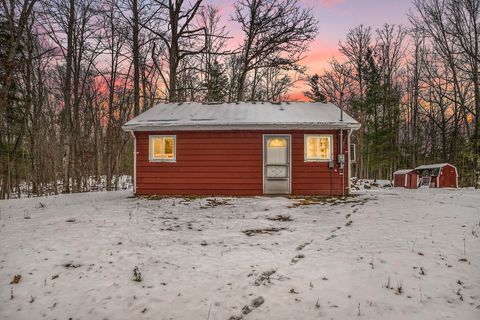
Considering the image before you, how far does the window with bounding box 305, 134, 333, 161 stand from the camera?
12.6 m

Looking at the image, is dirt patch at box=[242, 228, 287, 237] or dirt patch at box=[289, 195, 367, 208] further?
dirt patch at box=[289, 195, 367, 208]

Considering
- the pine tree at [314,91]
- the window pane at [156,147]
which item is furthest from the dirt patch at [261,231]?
the pine tree at [314,91]

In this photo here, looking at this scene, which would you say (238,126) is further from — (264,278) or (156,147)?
(264,278)

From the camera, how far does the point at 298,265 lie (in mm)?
5219

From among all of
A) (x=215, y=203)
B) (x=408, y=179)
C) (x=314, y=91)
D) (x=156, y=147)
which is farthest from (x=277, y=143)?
(x=314, y=91)

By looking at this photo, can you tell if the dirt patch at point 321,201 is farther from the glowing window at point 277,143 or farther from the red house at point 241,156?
the glowing window at point 277,143

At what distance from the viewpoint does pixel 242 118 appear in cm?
1277

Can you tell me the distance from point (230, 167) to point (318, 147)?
362cm

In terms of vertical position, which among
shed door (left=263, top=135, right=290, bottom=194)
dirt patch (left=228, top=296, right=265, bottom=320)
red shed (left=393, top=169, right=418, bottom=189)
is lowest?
dirt patch (left=228, top=296, right=265, bottom=320)

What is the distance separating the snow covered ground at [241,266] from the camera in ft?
13.1

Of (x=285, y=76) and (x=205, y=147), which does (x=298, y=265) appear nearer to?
(x=205, y=147)

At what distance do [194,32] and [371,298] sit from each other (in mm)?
18175

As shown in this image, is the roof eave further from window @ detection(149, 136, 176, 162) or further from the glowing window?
the glowing window

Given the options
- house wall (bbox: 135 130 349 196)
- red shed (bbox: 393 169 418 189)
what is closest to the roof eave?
house wall (bbox: 135 130 349 196)
